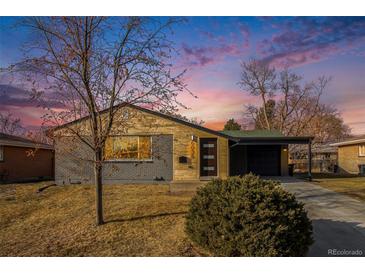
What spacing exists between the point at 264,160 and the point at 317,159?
15164 millimetres

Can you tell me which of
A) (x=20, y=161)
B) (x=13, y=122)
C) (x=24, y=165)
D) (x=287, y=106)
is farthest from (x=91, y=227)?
(x=287, y=106)

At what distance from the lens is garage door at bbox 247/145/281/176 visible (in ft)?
63.5

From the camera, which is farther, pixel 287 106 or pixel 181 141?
pixel 287 106

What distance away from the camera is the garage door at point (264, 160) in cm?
1934

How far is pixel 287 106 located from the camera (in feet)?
95.7

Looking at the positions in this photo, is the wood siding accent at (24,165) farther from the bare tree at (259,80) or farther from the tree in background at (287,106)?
the tree in background at (287,106)

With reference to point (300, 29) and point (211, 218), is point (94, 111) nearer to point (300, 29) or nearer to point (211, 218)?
point (211, 218)

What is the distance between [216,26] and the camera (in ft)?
24.6

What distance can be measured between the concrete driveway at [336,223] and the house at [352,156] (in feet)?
48.3

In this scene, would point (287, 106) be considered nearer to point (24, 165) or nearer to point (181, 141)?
point (181, 141)

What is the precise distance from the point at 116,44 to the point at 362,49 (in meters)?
6.50

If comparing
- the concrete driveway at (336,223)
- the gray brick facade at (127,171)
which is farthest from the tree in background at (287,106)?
the concrete driveway at (336,223)
